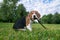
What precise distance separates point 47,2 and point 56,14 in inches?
12.5

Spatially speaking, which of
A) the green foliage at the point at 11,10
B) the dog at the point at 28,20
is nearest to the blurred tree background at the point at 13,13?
the green foliage at the point at 11,10

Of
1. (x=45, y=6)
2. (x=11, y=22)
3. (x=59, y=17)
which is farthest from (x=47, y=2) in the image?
(x=11, y=22)

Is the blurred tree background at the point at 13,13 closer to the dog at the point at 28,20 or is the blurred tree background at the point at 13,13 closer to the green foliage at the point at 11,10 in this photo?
the green foliage at the point at 11,10

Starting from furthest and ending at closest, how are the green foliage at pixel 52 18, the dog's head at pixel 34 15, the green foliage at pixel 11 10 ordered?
1. the green foliage at pixel 52 18
2. the green foliage at pixel 11 10
3. the dog's head at pixel 34 15

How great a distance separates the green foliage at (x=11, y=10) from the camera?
12.2 feet

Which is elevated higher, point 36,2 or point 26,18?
point 36,2

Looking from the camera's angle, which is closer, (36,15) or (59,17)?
(36,15)

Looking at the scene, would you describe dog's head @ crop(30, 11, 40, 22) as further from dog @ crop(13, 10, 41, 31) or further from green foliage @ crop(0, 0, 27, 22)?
green foliage @ crop(0, 0, 27, 22)

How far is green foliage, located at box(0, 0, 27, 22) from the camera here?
3705mm

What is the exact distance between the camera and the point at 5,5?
147 inches

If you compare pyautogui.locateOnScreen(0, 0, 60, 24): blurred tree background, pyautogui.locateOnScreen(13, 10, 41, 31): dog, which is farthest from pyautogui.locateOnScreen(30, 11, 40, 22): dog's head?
pyautogui.locateOnScreen(0, 0, 60, 24): blurred tree background

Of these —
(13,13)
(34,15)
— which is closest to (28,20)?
(34,15)

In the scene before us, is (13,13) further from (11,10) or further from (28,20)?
(28,20)

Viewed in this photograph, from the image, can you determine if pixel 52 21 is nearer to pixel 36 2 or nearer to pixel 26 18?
pixel 36 2
